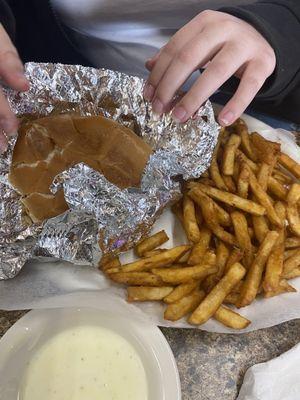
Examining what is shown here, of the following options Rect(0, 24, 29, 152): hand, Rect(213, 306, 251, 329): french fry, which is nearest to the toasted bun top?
Rect(0, 24, 29, 152): hand

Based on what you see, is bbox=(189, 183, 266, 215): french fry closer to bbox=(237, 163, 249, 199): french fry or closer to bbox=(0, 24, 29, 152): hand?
bbox=(237, 163, 249, 199): french fry

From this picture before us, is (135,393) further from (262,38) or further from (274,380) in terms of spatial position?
(262,38)

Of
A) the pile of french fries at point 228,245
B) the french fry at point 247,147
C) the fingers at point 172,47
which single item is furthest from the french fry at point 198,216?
the fingers at point 172,47

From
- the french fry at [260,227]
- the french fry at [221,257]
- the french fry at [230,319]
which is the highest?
the french fry at [260,227]

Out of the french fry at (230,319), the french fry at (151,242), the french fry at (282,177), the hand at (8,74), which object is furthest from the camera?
the french fry at (282,177)

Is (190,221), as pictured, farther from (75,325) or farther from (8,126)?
(8,126)

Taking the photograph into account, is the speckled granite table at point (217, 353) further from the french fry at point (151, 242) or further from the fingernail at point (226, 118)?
the fingernail at point (226, 118)

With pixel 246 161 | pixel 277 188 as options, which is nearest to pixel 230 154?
pixel 246 161

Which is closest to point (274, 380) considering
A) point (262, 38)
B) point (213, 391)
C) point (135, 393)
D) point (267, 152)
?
point (213, 391)
